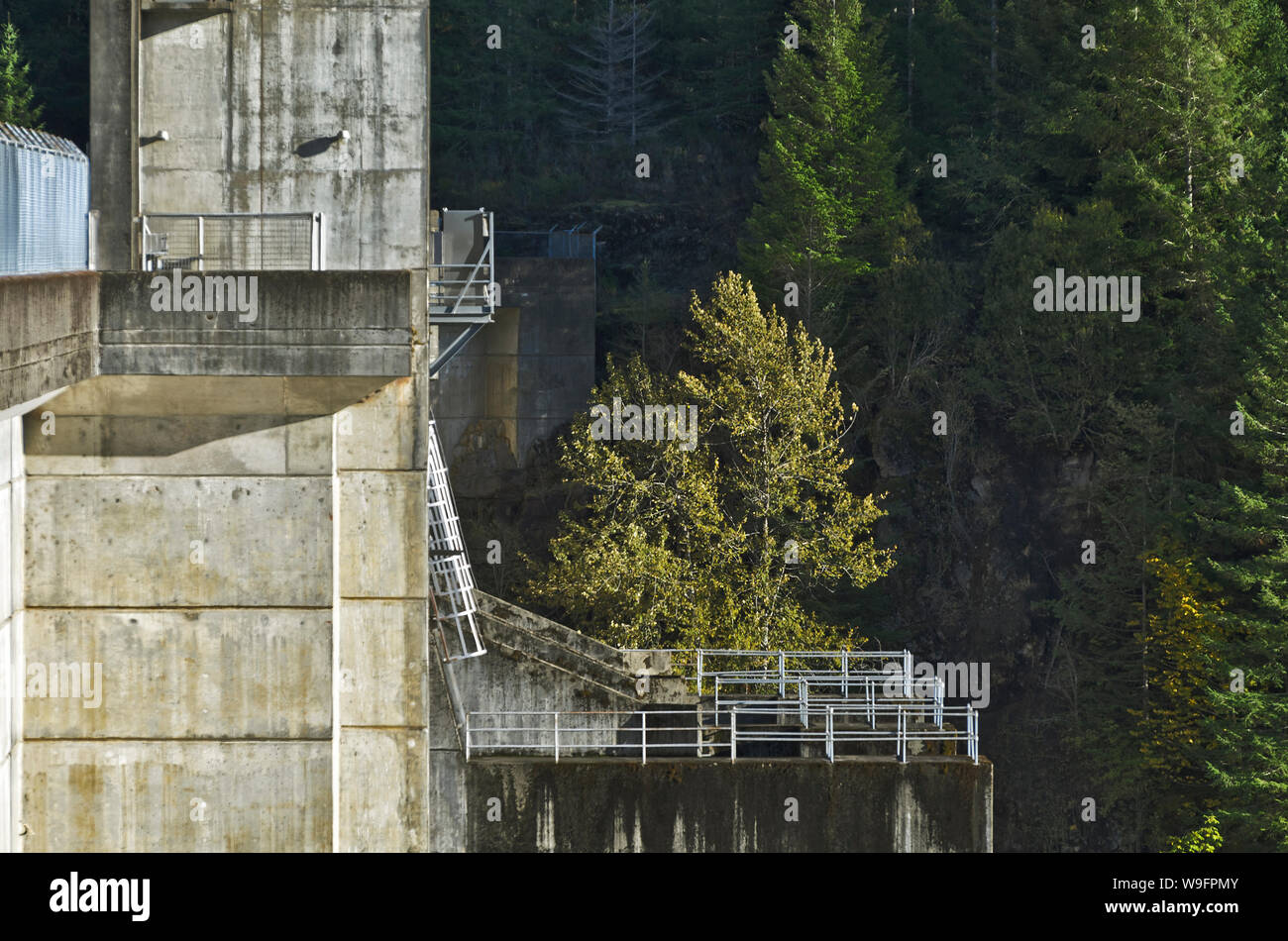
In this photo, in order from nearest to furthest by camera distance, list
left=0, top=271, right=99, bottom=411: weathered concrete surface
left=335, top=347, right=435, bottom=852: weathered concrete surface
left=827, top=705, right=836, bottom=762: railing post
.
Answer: left=0, top=271, right=99, bottom=411: weathered concrete surface
left=335, top=347, right=435, bottom=852: weathered concrete surface
left=827, top=705, right=836, bottom=762: railing post

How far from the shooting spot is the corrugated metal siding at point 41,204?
12.8 meters

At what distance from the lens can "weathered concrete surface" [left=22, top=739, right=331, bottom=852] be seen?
15.2 m

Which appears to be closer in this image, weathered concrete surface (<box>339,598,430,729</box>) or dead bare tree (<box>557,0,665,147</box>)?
weathered concrete surface (<box>339,598,430,729</box>)

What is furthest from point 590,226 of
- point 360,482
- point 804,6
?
point 360,482

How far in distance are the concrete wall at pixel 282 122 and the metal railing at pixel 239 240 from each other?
0.54ft

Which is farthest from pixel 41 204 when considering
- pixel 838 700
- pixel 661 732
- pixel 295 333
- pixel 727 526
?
pixel 727 526

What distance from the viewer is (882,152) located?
41.7 meters

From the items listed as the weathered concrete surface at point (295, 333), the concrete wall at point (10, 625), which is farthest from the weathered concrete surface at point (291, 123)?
the concrete wall at point (10, 625)

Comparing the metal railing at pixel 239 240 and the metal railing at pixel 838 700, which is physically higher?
the metal railing at pixel 239 240

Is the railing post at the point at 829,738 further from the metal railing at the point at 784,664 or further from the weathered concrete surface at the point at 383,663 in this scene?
the weathered concrete surface at the point at 383,663

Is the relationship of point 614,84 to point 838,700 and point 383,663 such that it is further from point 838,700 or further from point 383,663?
point 383,663
